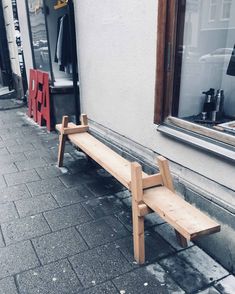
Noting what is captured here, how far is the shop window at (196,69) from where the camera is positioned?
2.61 metres

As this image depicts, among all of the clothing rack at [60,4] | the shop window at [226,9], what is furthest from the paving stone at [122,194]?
the clothing rack at [60,4]

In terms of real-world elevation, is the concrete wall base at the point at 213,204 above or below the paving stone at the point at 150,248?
above

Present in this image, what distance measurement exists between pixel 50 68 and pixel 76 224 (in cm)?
394

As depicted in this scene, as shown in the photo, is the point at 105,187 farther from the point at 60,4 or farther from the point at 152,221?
the point at 60,4

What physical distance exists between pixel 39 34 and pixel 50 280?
5420 mm


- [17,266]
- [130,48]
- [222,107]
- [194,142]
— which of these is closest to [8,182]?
[17,266]

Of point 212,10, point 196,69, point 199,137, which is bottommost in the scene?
point 199,137

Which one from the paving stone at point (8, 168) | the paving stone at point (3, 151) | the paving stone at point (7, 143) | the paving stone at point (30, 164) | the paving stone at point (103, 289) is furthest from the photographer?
the paving stone at point (7, 143)

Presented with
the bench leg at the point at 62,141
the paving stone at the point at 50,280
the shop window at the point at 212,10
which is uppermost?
the shop window at the point at 212,10

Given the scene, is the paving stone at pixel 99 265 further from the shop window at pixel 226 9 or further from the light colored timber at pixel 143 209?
the shop window at pixel 226 9

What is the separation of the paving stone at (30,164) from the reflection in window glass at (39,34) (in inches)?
97.8

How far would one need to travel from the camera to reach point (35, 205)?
3273 millimetres

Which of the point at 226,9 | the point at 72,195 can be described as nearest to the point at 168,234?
the point at 72,195

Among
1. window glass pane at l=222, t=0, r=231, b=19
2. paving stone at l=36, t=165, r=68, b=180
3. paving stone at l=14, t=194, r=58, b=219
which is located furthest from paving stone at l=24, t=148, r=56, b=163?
window glass pane at l=222, t=0, r=231, b=19
